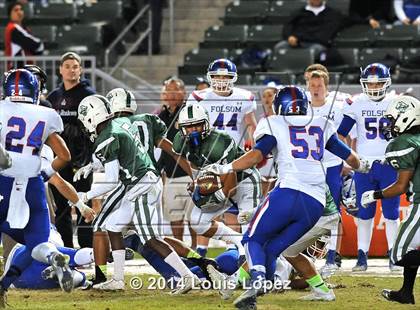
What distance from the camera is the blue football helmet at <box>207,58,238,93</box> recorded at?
11734 millimetres

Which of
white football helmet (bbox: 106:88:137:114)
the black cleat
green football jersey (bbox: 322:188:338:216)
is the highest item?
white football helmet (bbox: 106:88:137:114)

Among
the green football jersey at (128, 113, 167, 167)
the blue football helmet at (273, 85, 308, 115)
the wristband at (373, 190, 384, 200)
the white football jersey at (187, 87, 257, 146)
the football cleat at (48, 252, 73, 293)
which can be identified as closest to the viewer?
the football cleat at (48, 252, 73, 293)

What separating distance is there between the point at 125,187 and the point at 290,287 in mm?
1570

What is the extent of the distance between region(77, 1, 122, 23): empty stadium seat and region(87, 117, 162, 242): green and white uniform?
8183 mm

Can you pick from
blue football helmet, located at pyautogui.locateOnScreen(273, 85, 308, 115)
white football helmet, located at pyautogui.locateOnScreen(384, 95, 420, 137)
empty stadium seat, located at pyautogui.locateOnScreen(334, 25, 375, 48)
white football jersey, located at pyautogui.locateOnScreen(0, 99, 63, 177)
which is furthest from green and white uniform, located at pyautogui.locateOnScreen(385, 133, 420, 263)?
empty stadium seat, located at pyautogui.locateOnScreen(334, 25, 375, 48)

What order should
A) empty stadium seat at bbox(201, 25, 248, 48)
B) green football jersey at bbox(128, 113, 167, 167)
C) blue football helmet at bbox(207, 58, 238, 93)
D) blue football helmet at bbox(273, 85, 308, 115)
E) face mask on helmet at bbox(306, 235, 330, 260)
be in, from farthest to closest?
empty stadium seat at bbox(201, 25, 248, 48) → blue football helmet at bbox(207, 58, 238, 93) → green football jersey at bbox(128, 113, 167, 167) → face mask on helmet at bbox(306, 235, 330, 260) → blue football helmet at bbox(273, 85, 308, 115)

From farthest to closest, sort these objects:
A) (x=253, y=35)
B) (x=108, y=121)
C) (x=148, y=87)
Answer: (x=253, y=35)
(x=148, y=87)
(x=108, y=121)

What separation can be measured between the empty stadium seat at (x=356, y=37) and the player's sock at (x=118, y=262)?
7590mm

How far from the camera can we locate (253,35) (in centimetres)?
1717

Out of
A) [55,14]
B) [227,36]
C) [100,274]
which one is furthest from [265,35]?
[100,274]

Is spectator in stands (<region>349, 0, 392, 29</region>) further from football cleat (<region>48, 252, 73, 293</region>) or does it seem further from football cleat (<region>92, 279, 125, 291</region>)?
football cleat (<region>48, 252, 73, 293</region>)

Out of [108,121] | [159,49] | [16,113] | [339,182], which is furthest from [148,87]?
[16,113]

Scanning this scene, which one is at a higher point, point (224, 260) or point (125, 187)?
point (125, 187)

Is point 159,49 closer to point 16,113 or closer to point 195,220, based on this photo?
point 195,220
